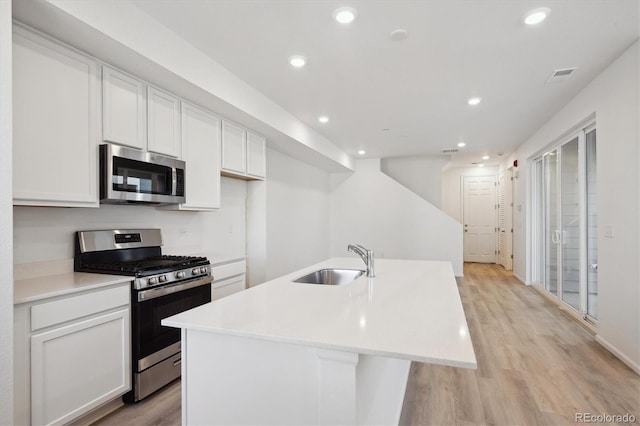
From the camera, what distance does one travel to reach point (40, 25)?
1.84 metres

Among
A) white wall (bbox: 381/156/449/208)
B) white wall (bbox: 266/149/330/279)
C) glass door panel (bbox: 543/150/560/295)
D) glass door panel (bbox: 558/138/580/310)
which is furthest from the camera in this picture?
white wall (bbox: 381/156/449/208)

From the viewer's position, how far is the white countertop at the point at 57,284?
1661 mm

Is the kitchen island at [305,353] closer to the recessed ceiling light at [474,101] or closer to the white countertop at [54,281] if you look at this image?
the white countertop at [54,281]

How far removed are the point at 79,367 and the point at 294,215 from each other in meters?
4.24

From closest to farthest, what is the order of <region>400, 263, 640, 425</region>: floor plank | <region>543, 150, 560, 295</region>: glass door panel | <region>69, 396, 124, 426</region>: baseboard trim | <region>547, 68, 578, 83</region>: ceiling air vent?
<region>69, 396, 124, 426</region>: baseboard trim, <region>400, 263, 640, 425</region>: floor plank, <region>547, 68, 578, 83</region>: ceiling air vent, <region>543, 150, 560, 295</region>: glass door panel

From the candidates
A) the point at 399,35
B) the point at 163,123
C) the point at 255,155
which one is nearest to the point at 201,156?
the point at 163,123

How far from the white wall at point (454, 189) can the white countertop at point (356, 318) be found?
297 inches

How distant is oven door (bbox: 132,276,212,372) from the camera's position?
2.16 m

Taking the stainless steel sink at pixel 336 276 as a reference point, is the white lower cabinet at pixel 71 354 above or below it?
below

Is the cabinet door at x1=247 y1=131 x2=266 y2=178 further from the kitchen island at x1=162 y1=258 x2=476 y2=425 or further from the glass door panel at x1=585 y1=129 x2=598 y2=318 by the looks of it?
the glass door panel at x1=585 y1=129 x2=598 y2=318

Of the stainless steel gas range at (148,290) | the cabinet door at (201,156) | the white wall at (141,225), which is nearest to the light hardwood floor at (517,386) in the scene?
the stainless steel gas range at (148,290)

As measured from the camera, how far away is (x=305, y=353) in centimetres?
119

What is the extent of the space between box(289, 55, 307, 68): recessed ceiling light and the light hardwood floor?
2.74 meters

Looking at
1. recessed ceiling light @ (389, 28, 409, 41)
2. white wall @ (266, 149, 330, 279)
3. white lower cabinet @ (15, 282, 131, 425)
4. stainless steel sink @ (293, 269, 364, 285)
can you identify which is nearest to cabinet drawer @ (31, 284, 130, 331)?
white lower cabinet @ (15, 282, 131, 425)
